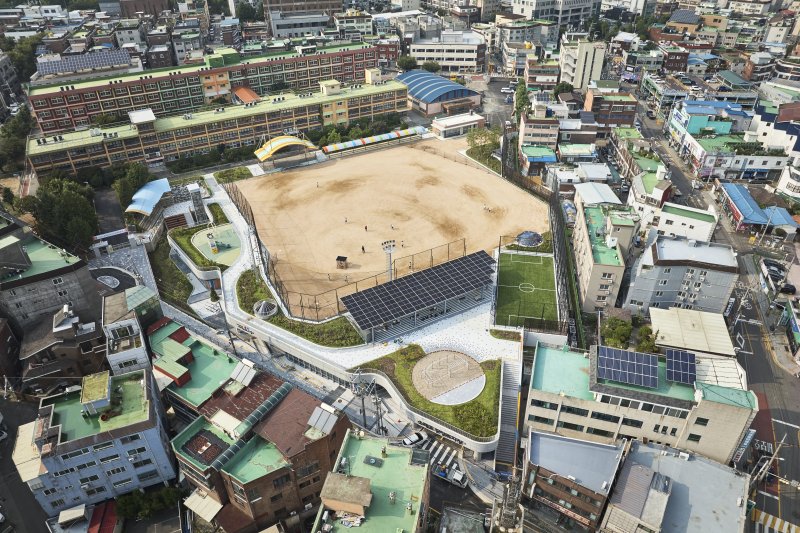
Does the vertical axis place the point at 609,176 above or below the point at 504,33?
below

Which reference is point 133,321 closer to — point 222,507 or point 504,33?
point 222,507

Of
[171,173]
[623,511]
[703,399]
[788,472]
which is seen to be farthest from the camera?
[171,173]

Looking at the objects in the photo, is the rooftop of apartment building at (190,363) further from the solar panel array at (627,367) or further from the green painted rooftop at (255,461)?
the solar panel array at (627,367)

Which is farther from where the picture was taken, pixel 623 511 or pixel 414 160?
pixel 414 160

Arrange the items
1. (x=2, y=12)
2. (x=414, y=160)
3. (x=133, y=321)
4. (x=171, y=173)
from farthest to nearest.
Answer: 1. (x=2, y=12)
2. (x=414, y=160)
3. (x=171, y=173)
4. (x=133, y=321)

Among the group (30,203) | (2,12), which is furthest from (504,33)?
(2,12)

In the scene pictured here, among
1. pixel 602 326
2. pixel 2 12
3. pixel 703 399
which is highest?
pixel 2 12

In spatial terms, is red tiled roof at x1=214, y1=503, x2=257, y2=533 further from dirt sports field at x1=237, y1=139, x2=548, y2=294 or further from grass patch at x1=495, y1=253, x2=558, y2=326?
grass patch at x1=495, y1=253, x2=558, y2=326

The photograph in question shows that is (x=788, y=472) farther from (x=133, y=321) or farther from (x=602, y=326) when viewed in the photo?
(x=133, y=321)
